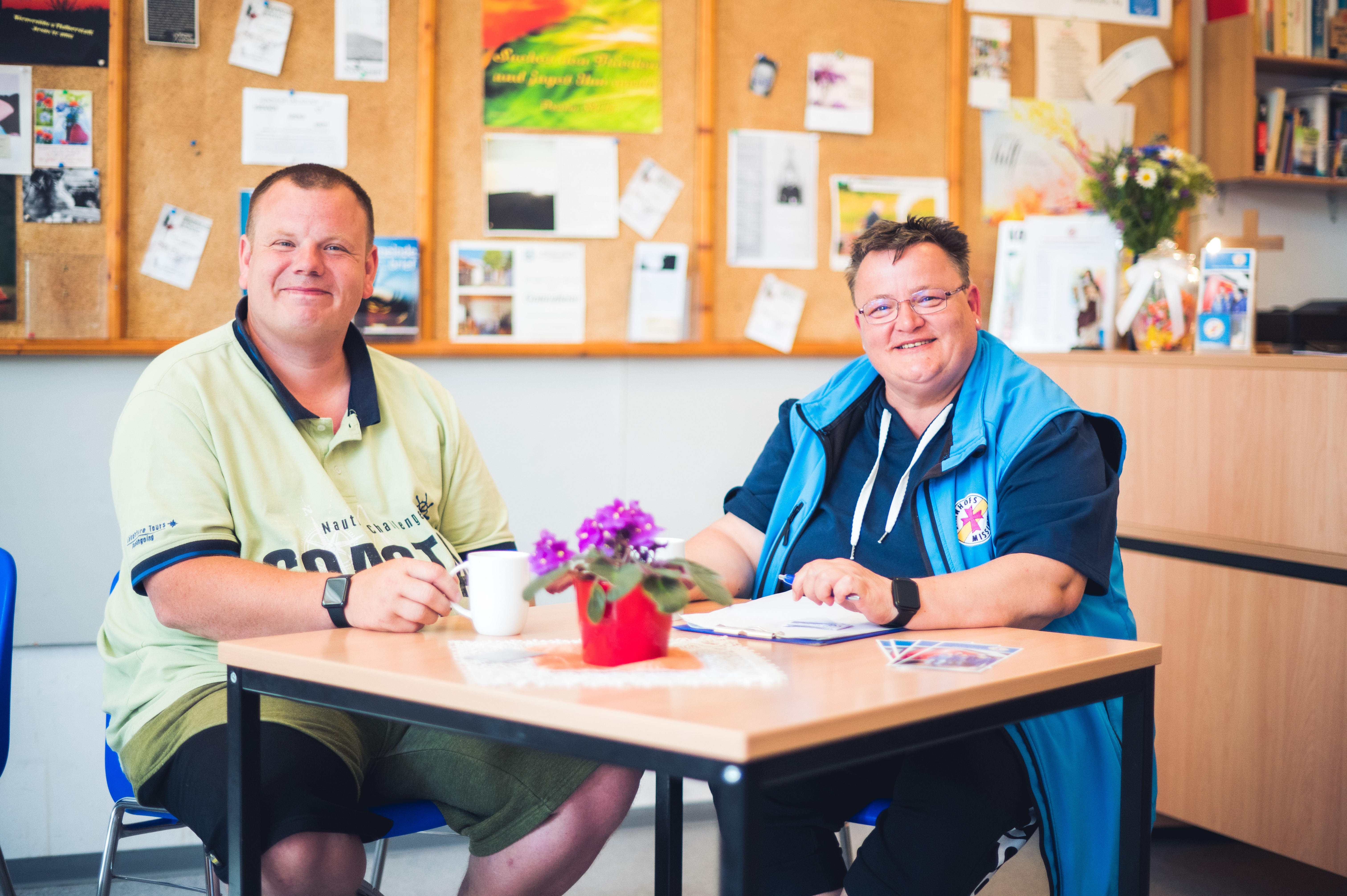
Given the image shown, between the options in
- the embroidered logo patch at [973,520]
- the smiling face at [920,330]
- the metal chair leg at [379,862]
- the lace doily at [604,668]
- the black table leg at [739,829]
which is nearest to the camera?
the black table leg at [739,829]

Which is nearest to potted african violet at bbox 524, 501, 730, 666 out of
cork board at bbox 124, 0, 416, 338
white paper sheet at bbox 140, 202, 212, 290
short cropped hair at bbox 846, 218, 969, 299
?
short cropped hair at bbox 846, 218, 969, 299

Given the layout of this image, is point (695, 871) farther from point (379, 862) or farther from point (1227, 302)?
point (1227, 302)

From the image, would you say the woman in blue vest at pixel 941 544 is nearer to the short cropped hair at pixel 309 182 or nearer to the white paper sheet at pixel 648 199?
the short cropped hair at pixel 309 182

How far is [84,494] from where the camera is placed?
2.71 metres

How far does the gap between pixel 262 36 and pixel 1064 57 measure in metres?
2.17

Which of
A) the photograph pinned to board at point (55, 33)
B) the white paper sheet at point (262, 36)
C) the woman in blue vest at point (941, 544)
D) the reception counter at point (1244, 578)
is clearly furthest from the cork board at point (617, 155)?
the reception counter at point (1244, 578)

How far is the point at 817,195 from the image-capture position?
3.17 m

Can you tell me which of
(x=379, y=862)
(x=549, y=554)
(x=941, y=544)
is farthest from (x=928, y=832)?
(x=379, y=862)

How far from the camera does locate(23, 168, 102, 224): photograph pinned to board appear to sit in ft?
8.80

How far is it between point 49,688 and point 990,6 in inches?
119

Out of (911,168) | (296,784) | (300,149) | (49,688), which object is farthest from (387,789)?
(911,168)

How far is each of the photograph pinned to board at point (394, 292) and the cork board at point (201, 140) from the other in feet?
0.42

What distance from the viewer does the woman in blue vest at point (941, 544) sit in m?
1.55

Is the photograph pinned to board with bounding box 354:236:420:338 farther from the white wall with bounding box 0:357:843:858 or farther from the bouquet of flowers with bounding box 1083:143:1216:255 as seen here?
the bouquet of flowers with bounding box 1083:143:1216:255
